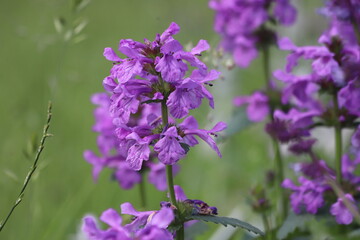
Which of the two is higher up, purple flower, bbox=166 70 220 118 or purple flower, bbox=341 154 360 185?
purple flower, bbox=341 154 360 185

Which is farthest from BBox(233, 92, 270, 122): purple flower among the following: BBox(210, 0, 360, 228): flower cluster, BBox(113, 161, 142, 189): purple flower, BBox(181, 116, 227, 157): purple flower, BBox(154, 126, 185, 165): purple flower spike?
BBox(154, 126, 185, 165): purple flower spike

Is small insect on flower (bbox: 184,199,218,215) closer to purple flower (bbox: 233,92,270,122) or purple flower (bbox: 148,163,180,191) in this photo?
purple flower (bbox: 148,163,180,191)

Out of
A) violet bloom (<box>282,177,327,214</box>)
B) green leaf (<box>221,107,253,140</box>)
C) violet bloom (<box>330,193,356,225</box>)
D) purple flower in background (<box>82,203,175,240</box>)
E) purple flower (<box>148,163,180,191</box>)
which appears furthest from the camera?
green leaf (<box>221,107,253,140</box>)

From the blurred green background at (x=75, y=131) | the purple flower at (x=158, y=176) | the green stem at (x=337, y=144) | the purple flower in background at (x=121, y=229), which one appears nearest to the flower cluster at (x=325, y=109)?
the green stem at (x=337, y=144)

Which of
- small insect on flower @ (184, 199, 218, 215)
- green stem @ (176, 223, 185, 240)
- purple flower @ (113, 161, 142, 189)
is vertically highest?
purple flower @ (113, 161, 142, 189)

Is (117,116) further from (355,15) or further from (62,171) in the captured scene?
(62,171)

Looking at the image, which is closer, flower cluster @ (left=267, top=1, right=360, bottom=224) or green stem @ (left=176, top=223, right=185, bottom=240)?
green stem @ (left=176, top=223, right=185, bottom=240)
